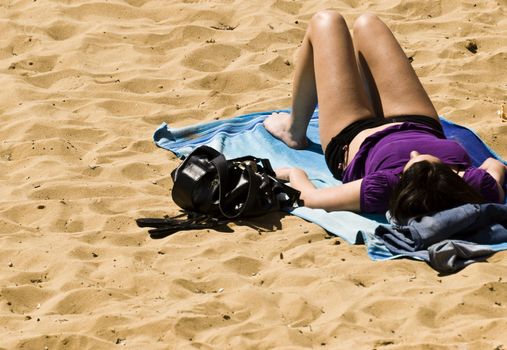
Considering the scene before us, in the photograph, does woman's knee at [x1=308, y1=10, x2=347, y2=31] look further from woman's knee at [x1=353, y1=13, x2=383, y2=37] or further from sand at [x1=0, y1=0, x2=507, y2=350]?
sand at [x1=0, y1=0, x2=507, y2=350]

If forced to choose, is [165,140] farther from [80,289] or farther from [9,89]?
[80,289]

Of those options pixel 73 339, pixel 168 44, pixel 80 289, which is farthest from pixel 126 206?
pixel 168 44

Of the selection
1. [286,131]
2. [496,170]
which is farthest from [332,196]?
[286,131]

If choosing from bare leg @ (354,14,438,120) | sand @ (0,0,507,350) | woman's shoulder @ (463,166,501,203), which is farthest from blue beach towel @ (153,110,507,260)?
woman's shoulder @ (463,166,501,203)

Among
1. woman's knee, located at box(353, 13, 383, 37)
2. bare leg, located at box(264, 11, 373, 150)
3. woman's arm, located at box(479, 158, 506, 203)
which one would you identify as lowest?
woman's arm, located at box(479, 158, 506, 203)

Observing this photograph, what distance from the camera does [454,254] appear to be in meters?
4.84

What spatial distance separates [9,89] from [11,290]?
2.75m

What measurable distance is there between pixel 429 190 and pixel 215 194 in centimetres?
106

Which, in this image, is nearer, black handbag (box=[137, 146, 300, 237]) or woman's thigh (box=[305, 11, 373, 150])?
black handbag (box=[137, 146, 300, 237])

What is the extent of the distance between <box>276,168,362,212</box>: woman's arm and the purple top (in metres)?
0.04

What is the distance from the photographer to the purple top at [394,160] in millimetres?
5293

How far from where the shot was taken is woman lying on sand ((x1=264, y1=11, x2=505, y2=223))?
201 inches

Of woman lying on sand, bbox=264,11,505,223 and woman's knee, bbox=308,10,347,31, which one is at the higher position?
woman's knee, bbox=308,10,347,31

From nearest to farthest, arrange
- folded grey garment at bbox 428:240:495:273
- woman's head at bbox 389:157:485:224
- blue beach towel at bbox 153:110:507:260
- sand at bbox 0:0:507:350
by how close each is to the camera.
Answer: sand at bbox 0:0:507:350, folded grey garment at bbox 428:240:495:273, woman's head at bbox 389:157:485:224, blue beach towel at bbox 153:110:507:260
